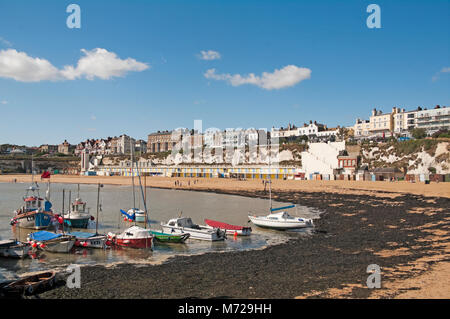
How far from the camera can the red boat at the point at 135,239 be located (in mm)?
22625

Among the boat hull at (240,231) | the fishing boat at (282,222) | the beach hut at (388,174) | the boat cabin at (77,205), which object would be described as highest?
the beach hut at (388,174)

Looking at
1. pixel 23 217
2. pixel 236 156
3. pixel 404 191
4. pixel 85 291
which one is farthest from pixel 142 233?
pixel 236 156

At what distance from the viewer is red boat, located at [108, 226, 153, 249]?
22.6 m

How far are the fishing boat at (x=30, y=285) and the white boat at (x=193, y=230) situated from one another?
448 inches

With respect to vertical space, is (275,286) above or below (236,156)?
below

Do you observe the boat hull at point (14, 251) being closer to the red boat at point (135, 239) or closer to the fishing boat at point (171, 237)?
the red boat at point (135, 239)

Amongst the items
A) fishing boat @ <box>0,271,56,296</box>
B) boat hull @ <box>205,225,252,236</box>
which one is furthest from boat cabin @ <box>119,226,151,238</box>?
fishing boat @ <box>0,271,56,296</box>

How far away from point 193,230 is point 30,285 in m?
13.0

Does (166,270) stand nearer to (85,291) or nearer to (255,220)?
(85,291)

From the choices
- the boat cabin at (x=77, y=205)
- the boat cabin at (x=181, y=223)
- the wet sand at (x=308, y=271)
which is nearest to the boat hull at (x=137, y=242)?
the wet sand at (x=308, y=271)

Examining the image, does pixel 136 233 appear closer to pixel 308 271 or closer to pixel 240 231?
pixel 240 231

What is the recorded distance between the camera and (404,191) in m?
54.6

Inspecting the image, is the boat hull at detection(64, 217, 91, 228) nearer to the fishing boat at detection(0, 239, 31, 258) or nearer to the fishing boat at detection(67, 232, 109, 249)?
the fishing boat at detection(67, 232, 109, 249)
